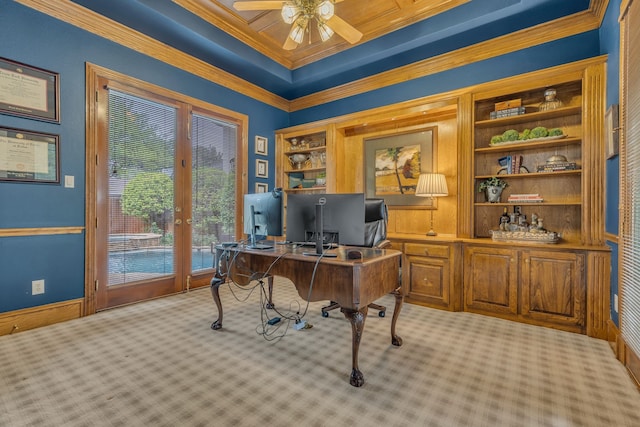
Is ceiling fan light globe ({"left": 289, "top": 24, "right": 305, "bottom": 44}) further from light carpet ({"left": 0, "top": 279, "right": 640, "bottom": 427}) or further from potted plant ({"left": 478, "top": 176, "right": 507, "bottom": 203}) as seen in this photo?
light carpet ({"left": 0, "top": 279, "right": 640, "bottom": 427})

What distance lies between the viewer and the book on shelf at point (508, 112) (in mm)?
2858

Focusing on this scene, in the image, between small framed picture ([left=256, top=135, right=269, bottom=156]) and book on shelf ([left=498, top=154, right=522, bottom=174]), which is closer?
book on shelf ([left=498, top=154, right=522, bottom=174])

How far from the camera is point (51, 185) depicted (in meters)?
2.57

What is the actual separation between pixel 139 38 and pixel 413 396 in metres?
4.07

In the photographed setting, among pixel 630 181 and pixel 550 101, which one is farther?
pixel 550 101

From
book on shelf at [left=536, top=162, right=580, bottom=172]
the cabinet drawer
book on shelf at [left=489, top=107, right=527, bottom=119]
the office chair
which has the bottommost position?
the cabinet drawer

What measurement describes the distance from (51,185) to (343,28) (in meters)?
2.95

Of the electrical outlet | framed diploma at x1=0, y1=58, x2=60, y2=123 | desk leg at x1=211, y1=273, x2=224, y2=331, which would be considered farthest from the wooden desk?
framed diploma at x1=0, y1=58, x2=60, y2=123

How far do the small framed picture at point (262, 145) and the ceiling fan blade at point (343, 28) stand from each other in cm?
225

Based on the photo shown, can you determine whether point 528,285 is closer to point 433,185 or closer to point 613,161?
point 613,161

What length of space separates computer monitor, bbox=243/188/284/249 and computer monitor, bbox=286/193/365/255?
0.20 m

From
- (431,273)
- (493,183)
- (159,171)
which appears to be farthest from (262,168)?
(493,183)

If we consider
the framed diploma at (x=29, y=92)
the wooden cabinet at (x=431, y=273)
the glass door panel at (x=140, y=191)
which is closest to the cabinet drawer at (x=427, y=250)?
the wooden cabinet at (x=431, y=273)

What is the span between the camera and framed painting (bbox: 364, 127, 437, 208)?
366 centimetres
